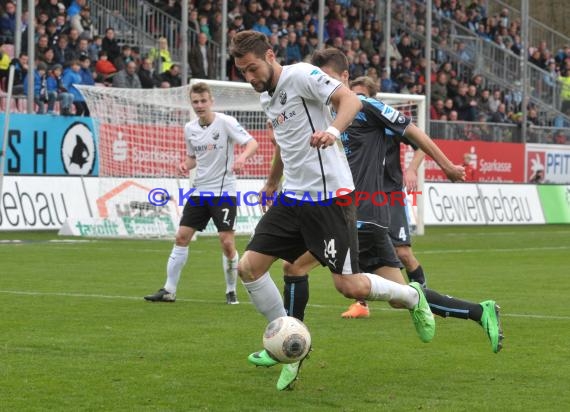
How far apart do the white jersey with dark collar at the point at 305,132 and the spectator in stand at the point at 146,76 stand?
21.2 metres

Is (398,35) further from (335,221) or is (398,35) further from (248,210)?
(335,221)

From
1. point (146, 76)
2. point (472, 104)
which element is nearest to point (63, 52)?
point (146, 76)

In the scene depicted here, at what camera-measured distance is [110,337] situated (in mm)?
9641

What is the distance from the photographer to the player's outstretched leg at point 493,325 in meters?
8.19

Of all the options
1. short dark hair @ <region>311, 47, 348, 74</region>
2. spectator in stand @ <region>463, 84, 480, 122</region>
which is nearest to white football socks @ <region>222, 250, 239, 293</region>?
short dark hair @ <region>311, 47, 348, 74</region>

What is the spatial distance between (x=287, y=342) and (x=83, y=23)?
74.8 feet

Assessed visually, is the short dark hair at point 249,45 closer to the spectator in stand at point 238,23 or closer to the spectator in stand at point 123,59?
the spectator in stand at point 123,59

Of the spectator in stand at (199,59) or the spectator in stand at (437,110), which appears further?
the spectator in stand at (437,110)

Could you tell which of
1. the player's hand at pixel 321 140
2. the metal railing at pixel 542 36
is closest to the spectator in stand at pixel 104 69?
the metal railing at pixel 542 36

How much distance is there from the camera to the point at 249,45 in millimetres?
7465

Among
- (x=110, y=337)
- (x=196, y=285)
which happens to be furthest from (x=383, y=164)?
(x=196, y=285)

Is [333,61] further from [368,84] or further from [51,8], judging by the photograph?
[51,8]

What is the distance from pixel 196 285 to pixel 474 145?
22429 mm

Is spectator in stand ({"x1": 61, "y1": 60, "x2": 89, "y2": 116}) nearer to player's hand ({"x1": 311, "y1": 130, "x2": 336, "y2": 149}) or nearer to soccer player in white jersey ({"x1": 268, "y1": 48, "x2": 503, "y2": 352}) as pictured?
soccer player in white jersey ({"x1": 268, "y1": 48, "x2": 503, "y2": 352})
